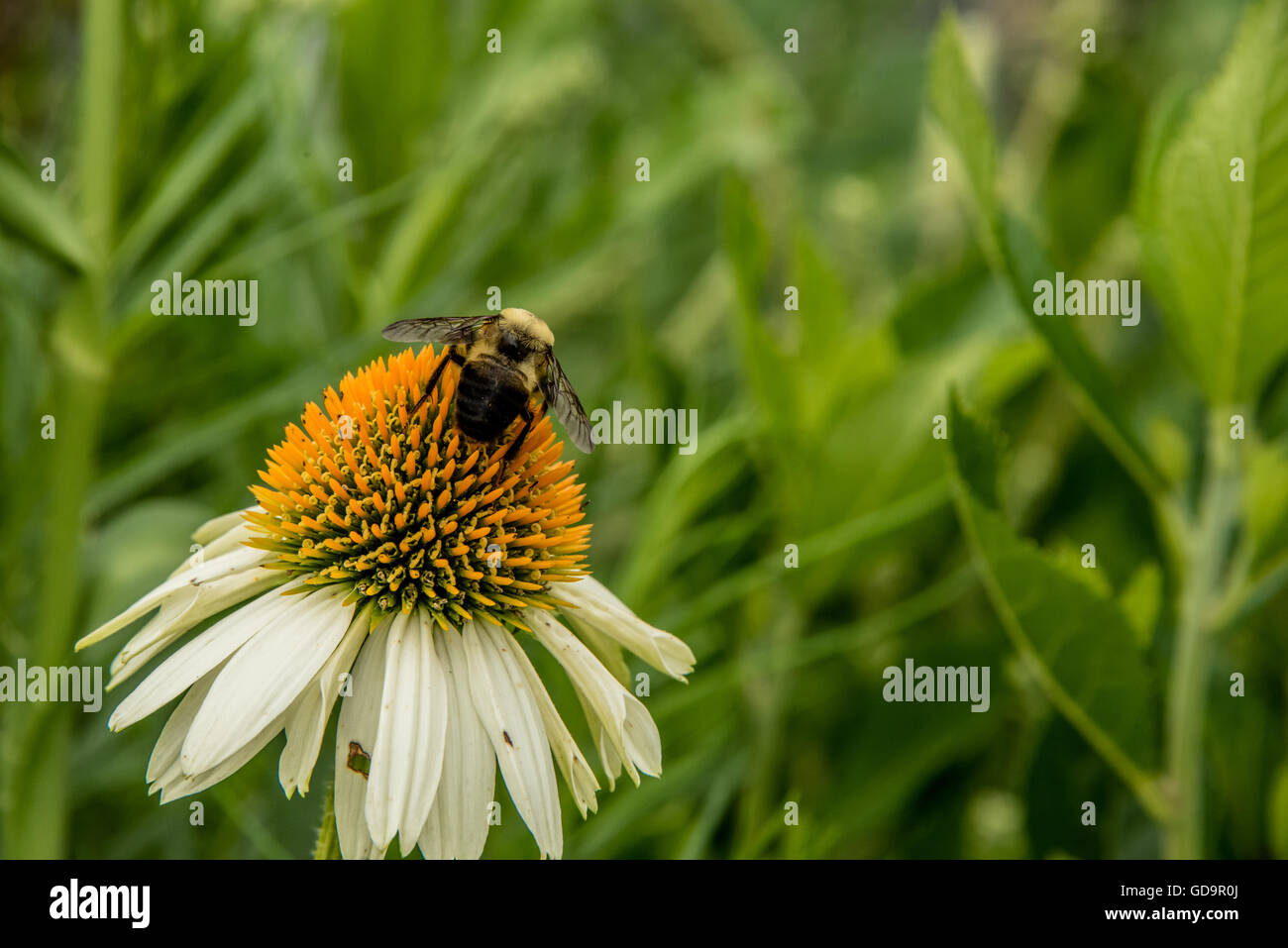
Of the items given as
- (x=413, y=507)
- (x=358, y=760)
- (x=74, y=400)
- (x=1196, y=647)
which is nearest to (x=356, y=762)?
(x=358, y=760)

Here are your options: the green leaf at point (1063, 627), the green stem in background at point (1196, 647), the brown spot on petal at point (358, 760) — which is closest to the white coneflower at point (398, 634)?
the brown spot on petal at point (358, 760)

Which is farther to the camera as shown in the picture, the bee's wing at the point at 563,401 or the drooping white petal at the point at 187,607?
the bee's wing at the point at 563,401

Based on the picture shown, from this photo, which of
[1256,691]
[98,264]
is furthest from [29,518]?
[1256,691]

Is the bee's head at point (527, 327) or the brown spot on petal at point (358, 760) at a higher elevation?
the bee's head at point (527, 327)

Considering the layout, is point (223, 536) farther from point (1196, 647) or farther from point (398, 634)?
point (1196, 647)

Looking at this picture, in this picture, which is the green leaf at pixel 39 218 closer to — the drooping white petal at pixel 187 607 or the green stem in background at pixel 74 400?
the green stem in background at pixel 74 400

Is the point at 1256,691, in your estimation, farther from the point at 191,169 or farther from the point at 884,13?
the point at 884,13

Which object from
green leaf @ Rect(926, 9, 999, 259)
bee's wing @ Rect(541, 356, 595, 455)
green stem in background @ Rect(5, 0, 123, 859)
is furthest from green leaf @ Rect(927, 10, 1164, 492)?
green stem in background @ Rect(5, 0, 123, 859)
